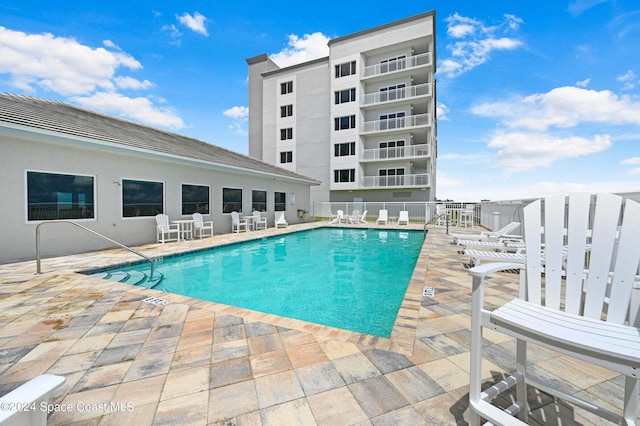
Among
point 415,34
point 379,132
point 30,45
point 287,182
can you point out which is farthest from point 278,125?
point 30,45

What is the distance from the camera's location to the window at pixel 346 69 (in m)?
22.2

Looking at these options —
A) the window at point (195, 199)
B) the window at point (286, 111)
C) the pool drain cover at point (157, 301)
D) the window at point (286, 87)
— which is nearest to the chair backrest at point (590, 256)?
the pool drain cover at point (157, 301)

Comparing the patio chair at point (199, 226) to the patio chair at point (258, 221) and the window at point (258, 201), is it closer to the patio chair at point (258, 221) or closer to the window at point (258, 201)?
the patio chair at point (258, 221)

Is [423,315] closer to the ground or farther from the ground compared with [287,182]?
closer to the ground

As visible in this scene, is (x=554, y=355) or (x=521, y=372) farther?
(x=554, y=355)

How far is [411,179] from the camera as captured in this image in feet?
67.4

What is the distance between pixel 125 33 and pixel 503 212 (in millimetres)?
18867

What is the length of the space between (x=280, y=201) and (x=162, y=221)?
7551mm

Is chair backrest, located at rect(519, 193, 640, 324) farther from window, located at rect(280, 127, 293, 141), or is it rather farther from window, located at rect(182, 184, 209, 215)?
window, located at rect(280, 127, 293, 141)

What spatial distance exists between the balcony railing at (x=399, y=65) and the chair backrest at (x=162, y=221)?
18684mm

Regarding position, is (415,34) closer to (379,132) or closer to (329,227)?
(379,132)

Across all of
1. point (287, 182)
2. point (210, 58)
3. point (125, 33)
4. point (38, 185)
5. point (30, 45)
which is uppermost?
point (210, 58)

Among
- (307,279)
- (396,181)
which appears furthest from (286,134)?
(307,279)

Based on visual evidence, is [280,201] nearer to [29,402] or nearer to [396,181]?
[396,181]
